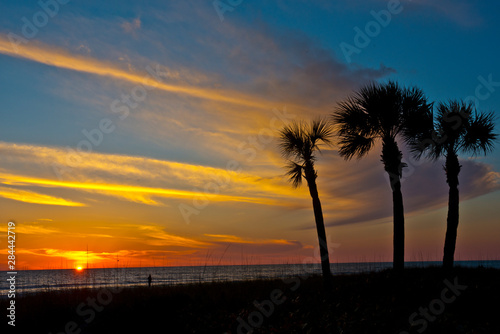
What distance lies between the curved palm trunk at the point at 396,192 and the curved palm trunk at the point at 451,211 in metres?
3.22

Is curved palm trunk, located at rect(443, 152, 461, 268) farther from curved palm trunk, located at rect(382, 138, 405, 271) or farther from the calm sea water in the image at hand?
the calm sea water

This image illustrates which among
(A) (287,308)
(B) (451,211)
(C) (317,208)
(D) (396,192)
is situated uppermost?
(D) (396,192)

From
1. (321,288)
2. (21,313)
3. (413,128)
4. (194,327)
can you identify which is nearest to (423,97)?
(413,128)

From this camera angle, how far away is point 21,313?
62.0ft

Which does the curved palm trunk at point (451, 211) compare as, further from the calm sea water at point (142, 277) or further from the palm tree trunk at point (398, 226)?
the calm sea water at point (142, 277)

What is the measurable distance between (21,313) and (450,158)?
24.6 metres

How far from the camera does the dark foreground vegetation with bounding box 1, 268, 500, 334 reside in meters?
14.9

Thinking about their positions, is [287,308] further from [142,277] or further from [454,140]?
[142,277]
